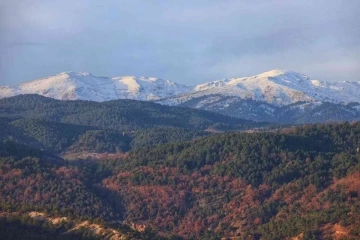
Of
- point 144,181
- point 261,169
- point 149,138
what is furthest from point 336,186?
point 149,138

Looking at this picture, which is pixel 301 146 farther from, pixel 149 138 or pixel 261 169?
pixel 149 138

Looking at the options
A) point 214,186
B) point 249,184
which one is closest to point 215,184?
point 214,186

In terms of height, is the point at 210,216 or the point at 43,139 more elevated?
the point at 43,139

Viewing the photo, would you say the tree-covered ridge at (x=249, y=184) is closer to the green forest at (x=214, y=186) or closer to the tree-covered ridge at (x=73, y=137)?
the green forest at (x=214, y=186)

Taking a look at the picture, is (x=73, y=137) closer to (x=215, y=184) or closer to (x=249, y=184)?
(x=215, y=184)

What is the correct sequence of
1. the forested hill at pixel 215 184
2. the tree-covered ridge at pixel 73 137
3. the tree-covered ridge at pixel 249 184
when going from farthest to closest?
the tree-covered ridge at pixel 73 137 < the forested hill at pixel 215 184 < the tree-covered ridge at pixel 249 184

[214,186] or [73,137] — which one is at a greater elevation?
[73,137]

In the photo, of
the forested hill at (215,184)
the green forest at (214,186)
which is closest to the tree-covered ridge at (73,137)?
the green forest at (214,186)

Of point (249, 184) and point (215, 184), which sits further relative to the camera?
point (215, 184)
